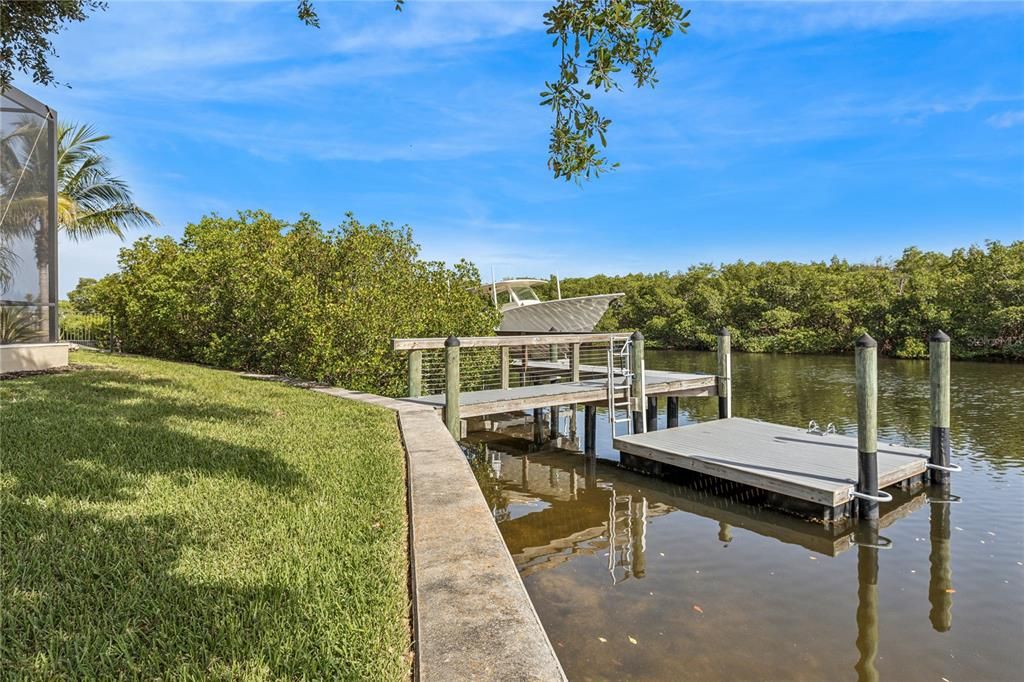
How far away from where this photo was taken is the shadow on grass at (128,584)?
2012 mm

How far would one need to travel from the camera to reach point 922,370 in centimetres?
2377

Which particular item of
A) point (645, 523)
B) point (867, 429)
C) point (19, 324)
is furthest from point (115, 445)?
point (867, 429)

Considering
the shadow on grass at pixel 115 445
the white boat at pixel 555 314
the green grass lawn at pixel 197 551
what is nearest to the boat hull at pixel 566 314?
the white boat at pixel 555 314

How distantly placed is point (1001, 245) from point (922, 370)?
13.3 metres

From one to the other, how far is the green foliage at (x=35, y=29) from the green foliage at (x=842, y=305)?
3414cm

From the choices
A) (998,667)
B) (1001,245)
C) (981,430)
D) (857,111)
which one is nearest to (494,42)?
(998,667)

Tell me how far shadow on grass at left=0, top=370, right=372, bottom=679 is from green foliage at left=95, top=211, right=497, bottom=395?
6.16 meters

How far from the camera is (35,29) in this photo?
654 centimetres

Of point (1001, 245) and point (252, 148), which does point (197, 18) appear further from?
point (1001, 245)

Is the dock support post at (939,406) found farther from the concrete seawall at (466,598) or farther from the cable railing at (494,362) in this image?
the concrete seawall at (466,598)

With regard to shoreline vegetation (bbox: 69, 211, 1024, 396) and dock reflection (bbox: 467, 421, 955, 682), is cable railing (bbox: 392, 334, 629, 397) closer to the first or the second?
shoreline vegetation (bbox: 69, 211, 1024, 396)

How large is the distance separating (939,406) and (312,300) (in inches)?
420

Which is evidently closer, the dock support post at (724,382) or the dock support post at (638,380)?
the dock support post at (638,380)

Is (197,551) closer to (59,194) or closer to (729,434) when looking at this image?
(729,434)
